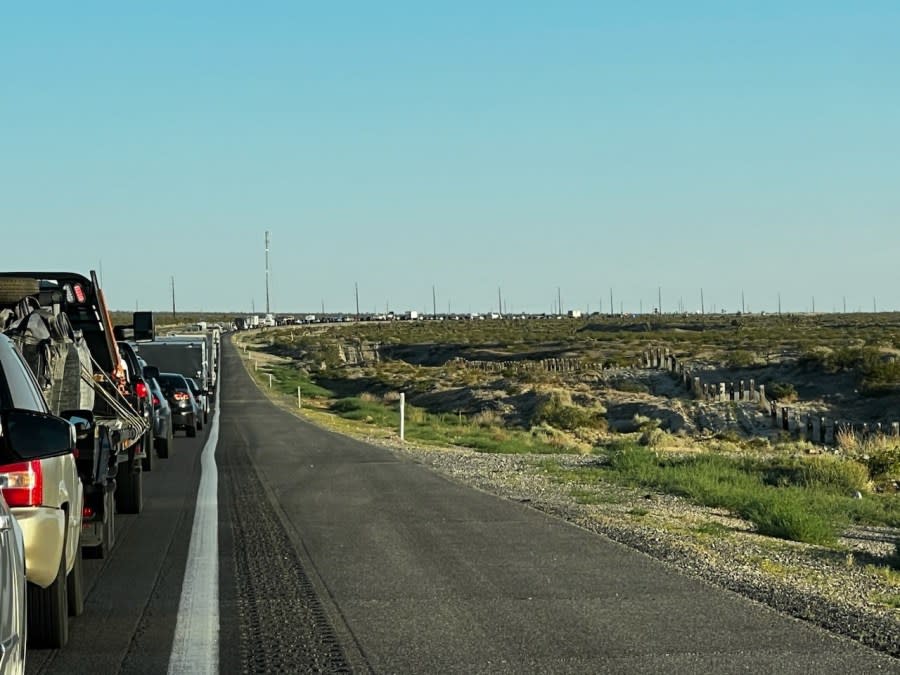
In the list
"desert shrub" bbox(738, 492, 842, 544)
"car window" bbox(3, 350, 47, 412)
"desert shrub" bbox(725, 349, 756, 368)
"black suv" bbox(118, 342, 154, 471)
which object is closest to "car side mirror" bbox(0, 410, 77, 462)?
"car window" bbox(3, 350, 47, 412)

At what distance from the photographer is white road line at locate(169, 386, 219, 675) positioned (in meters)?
7.74

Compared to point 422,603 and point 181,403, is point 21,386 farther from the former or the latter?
point 181,403

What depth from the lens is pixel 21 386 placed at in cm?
807

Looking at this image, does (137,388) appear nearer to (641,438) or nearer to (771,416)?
(641,438)

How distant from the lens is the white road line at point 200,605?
774 centimetres

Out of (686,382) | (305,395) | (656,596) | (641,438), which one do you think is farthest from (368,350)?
(656,596)

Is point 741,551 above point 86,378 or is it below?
below

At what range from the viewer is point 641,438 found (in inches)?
1404

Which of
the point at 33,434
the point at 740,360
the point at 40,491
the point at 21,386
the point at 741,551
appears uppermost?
the point at 21,386

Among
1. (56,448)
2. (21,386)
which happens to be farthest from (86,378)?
(56,448)

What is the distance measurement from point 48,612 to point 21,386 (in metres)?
1.35

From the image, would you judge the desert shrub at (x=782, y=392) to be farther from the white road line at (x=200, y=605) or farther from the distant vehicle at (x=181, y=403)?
the white road line at (x=200, y=605)

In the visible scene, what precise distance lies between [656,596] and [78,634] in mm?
4063

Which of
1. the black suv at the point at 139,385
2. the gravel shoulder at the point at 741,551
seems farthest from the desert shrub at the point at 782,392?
the black suv at the point at 139,385
